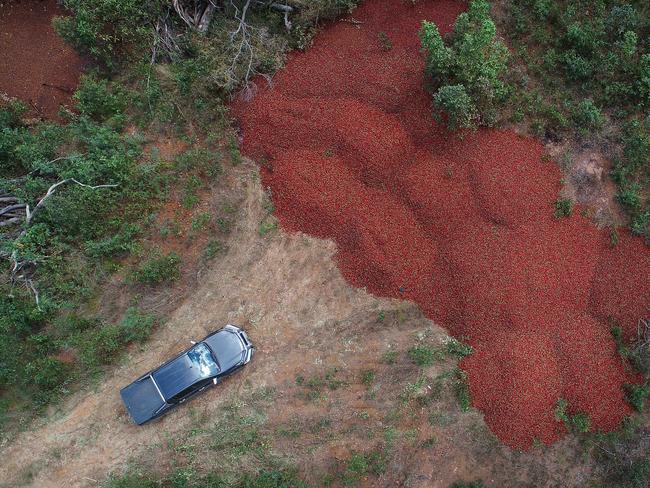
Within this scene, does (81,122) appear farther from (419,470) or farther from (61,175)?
(419,470)

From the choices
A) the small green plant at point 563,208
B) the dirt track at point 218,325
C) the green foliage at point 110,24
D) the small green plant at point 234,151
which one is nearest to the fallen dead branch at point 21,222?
the dirt track at point 218,325

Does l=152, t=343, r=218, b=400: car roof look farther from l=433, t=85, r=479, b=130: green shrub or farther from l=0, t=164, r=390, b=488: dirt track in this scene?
l=433, t=85, r=479, b=130: green shrub

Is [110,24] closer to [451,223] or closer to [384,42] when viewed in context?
[384,42]

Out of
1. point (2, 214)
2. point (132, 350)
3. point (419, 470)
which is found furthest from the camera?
point (2, 214)

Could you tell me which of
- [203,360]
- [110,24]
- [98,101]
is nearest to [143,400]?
[203,360]

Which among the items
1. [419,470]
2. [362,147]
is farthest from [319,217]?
[419,470]

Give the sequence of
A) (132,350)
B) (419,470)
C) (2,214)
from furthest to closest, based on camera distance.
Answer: (2,214) < (132,350) < (419,470)
